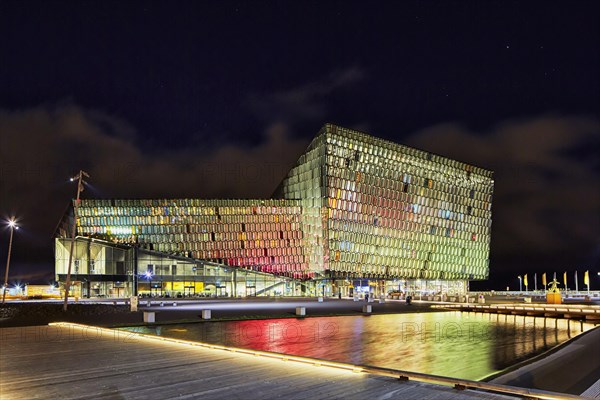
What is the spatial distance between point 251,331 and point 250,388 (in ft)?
54.5

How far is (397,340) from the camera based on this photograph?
24.9 metres

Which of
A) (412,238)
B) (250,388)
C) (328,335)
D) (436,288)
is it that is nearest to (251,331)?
(328,335)

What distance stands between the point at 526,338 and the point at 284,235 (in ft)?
266

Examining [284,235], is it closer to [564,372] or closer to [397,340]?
[397,340]

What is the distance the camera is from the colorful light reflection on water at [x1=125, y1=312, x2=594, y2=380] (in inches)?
739

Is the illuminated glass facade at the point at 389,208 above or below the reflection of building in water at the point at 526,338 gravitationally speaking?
above

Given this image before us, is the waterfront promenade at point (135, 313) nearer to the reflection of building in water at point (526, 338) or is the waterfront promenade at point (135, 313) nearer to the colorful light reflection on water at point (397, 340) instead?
the colorful light reflection on water at point (397, 340)

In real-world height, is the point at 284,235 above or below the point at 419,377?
above

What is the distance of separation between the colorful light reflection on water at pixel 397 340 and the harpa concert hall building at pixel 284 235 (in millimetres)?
68098

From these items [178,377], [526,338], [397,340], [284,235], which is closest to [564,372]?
[397,340]

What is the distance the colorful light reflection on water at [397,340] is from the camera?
18.8 m

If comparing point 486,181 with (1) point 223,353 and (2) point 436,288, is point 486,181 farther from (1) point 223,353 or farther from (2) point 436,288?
(1) point 223,353

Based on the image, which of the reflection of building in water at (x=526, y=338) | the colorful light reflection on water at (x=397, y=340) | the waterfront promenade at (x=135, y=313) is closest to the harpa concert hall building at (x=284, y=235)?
the waterfront promenade at (x=135, y=313)

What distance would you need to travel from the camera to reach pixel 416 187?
122375 mm
